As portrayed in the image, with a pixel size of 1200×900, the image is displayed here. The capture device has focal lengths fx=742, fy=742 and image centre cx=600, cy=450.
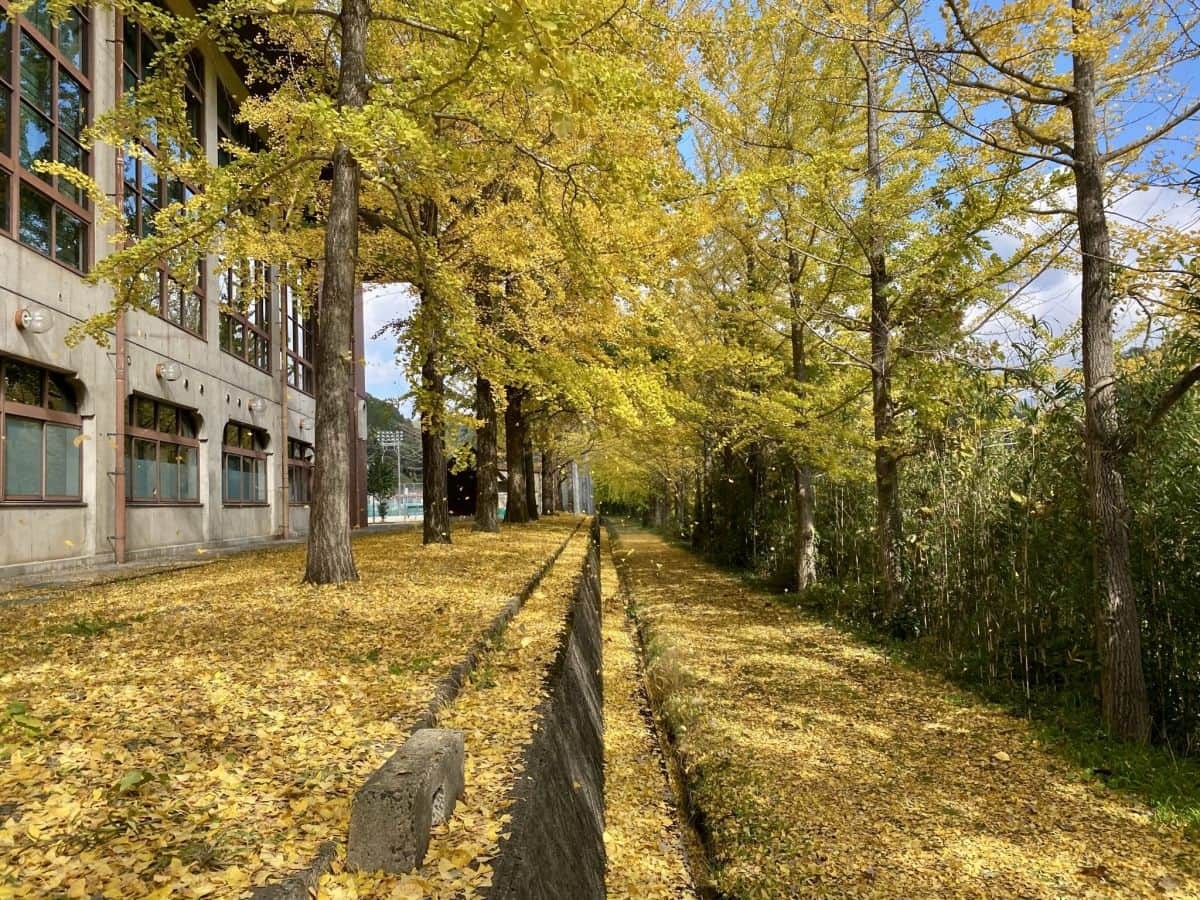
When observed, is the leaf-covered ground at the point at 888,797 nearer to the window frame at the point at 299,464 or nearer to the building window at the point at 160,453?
the building window at the point at 160,453

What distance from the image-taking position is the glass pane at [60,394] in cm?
1005

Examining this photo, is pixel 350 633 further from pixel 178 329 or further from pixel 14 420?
pixel 178 329

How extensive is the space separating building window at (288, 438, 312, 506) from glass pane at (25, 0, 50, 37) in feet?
43.5

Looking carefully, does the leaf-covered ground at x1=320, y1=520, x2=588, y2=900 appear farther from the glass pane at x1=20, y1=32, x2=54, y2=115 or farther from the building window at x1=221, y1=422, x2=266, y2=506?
the building window at x1=221, y1=422, x2=266, y2=506

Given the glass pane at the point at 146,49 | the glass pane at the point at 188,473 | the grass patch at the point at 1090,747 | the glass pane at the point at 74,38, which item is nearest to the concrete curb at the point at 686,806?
the grass patch at the point at 1090,747

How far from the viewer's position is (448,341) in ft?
29.2

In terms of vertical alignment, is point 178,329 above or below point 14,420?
above

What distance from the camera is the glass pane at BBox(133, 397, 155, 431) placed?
12.8m

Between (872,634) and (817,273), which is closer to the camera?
(872,634)

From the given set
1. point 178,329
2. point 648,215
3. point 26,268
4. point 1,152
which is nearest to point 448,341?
point 648,215

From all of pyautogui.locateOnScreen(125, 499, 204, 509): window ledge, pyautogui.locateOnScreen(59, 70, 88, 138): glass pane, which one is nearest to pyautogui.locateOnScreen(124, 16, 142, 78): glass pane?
pyautogui.locateOnScreen(59, 70, 88, 138): glass pane

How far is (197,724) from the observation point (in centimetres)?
299

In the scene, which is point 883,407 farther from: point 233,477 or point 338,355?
point 233,477

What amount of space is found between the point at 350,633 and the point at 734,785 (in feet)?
8.59
